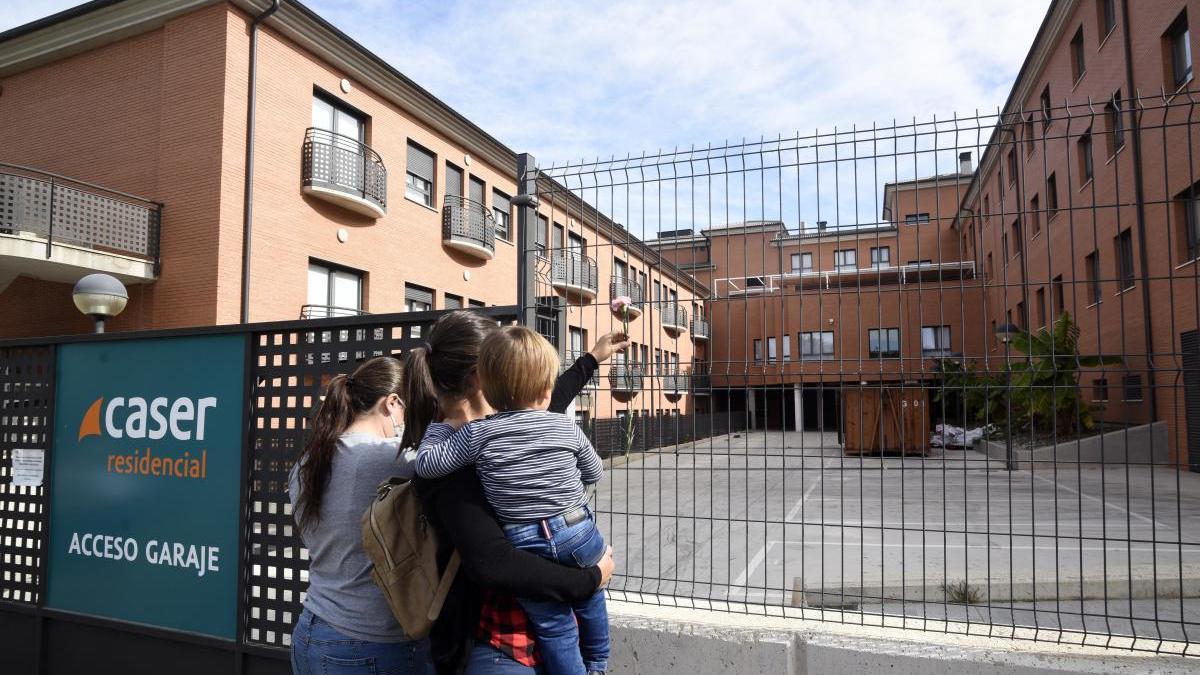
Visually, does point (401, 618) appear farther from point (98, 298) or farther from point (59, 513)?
point (98, 298)

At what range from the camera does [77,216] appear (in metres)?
12.4

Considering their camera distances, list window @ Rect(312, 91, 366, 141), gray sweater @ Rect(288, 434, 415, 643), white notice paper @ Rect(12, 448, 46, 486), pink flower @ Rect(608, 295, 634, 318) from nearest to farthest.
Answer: gray sweater @ Rect(288, 434, 415, 643), pink flower @ Rect(608, 295, 634, 318), white notice paper @ Rect(12, 448, 46, 486), window @ Rect(312, 91, 366, 141)

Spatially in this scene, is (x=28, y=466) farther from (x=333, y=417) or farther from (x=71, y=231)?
(x=71, y=231)

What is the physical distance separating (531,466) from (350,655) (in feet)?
2.75

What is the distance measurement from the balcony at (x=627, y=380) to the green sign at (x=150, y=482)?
203 centimetres

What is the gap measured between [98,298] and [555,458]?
7.03 meters

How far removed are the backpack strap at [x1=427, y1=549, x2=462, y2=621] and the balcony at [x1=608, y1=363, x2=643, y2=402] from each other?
5.85 ft

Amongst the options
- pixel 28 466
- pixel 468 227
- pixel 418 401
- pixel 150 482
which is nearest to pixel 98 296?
pixel 28 466

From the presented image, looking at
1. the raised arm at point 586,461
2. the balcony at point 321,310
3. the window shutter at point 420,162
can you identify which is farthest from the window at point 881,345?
the window shutter at point 420,162

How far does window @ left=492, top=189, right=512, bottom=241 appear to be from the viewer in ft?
74.5

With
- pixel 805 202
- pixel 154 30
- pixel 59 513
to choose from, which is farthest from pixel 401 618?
pixel 154 30

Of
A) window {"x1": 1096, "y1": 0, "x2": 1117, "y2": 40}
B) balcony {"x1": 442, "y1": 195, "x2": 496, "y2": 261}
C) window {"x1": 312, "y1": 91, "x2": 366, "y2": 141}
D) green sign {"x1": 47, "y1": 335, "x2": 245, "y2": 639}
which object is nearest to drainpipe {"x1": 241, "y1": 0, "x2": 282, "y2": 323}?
window {"x1": 312, "y1": 91, "x2": 366, "y2": 141}

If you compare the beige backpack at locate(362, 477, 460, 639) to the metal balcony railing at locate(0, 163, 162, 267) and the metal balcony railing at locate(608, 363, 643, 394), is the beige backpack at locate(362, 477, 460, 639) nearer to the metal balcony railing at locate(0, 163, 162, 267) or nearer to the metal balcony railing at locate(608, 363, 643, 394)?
the metal balcony railing at locate(608, 363, 643, 394)

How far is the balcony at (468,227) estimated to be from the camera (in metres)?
20.0
